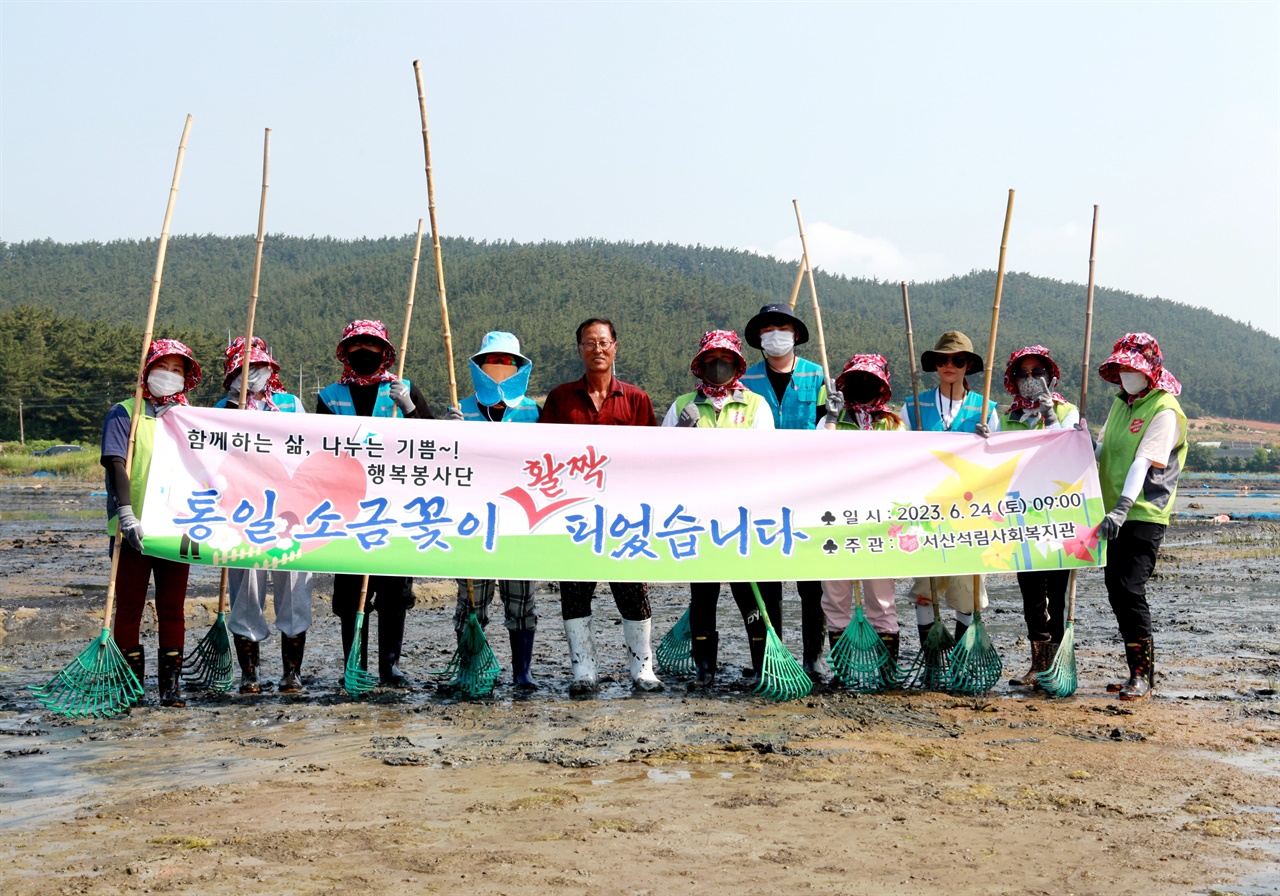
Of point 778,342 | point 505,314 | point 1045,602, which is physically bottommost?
point 1045,602

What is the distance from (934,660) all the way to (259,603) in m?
3.84

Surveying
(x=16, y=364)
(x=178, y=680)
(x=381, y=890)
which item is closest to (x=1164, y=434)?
(x=381, y=890)

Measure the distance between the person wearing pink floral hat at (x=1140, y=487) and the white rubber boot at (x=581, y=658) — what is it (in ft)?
9.38

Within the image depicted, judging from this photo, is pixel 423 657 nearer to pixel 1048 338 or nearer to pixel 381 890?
pixel 381 890

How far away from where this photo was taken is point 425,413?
6875 millimetres

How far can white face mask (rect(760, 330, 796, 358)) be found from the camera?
692 cm

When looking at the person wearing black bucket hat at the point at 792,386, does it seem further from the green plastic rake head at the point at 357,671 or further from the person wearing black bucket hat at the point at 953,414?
the green plastic rake head at the point at 357,671

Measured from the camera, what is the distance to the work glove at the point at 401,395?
262 inches

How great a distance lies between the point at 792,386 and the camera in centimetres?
708

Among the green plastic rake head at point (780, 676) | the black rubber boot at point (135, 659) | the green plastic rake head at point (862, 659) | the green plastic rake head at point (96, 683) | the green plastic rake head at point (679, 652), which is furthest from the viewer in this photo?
the green plastic rake head at point (679, 652)

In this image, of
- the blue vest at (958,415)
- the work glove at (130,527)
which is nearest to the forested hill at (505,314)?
the blue vest at (958,415)

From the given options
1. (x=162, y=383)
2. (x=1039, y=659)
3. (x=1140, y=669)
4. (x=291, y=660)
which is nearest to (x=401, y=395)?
(x=162, y=383)

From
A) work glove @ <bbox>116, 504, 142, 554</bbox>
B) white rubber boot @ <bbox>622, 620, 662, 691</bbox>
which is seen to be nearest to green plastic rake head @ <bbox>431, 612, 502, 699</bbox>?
white rubber boot @ <bbox>622, 620, 662, 691</bbox>

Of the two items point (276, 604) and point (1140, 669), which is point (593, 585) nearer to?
point (276, 604)
